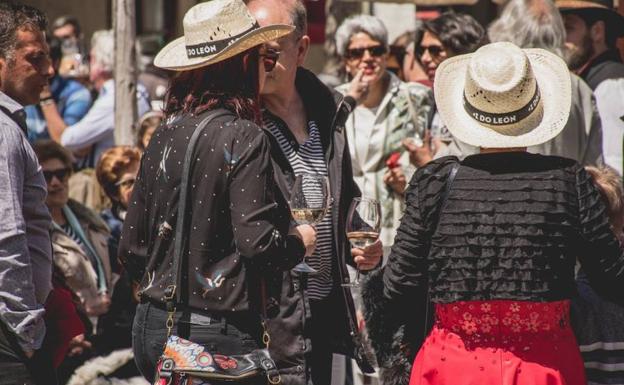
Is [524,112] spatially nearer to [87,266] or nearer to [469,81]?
[469,81]

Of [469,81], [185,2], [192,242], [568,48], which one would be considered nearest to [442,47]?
[568,48]

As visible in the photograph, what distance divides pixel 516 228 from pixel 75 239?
382 cm

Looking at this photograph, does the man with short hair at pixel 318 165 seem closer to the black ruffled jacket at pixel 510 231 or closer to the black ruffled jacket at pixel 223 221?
the black ruffled jacket at pixel 510 231

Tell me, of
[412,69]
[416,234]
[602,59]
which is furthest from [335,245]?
[412,69]

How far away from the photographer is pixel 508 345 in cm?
416

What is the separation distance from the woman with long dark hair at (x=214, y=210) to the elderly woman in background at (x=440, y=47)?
7.53ft

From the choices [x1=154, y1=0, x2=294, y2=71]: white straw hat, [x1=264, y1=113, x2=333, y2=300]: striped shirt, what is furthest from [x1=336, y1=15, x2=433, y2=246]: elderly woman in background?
[x1=154, y1=0, x2=294, y2=71]: white straw hat

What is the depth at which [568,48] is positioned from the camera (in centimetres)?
706

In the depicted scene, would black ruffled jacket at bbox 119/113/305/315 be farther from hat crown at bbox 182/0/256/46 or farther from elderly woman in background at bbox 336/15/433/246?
elderly woman in background at bbox 336/15/433/246

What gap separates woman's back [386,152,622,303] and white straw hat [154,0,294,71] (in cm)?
81

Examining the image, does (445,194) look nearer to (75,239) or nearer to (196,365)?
(196,365)

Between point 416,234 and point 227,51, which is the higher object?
point 227,51

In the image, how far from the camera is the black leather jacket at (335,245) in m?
4.71

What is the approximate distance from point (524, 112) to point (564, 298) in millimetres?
679
